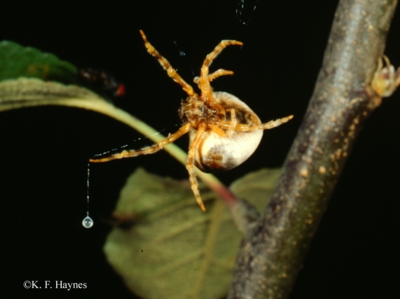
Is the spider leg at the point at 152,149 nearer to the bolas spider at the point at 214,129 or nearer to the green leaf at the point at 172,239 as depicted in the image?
the bolas spider at the point at 214,129

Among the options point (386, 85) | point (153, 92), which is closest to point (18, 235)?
point (153, 92)

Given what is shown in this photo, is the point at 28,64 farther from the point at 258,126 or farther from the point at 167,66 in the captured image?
the point at 258,126

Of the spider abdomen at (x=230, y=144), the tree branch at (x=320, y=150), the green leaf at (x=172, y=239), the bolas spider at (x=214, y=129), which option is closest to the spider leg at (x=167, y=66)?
the bolas spider at (x=214, y=129)

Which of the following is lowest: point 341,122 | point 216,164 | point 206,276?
point 206,276

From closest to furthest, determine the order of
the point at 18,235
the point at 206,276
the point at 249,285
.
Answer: the point at 249,285 → the point at 206,276 → the point at 18,235

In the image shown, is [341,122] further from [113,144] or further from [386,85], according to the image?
[113,144]
